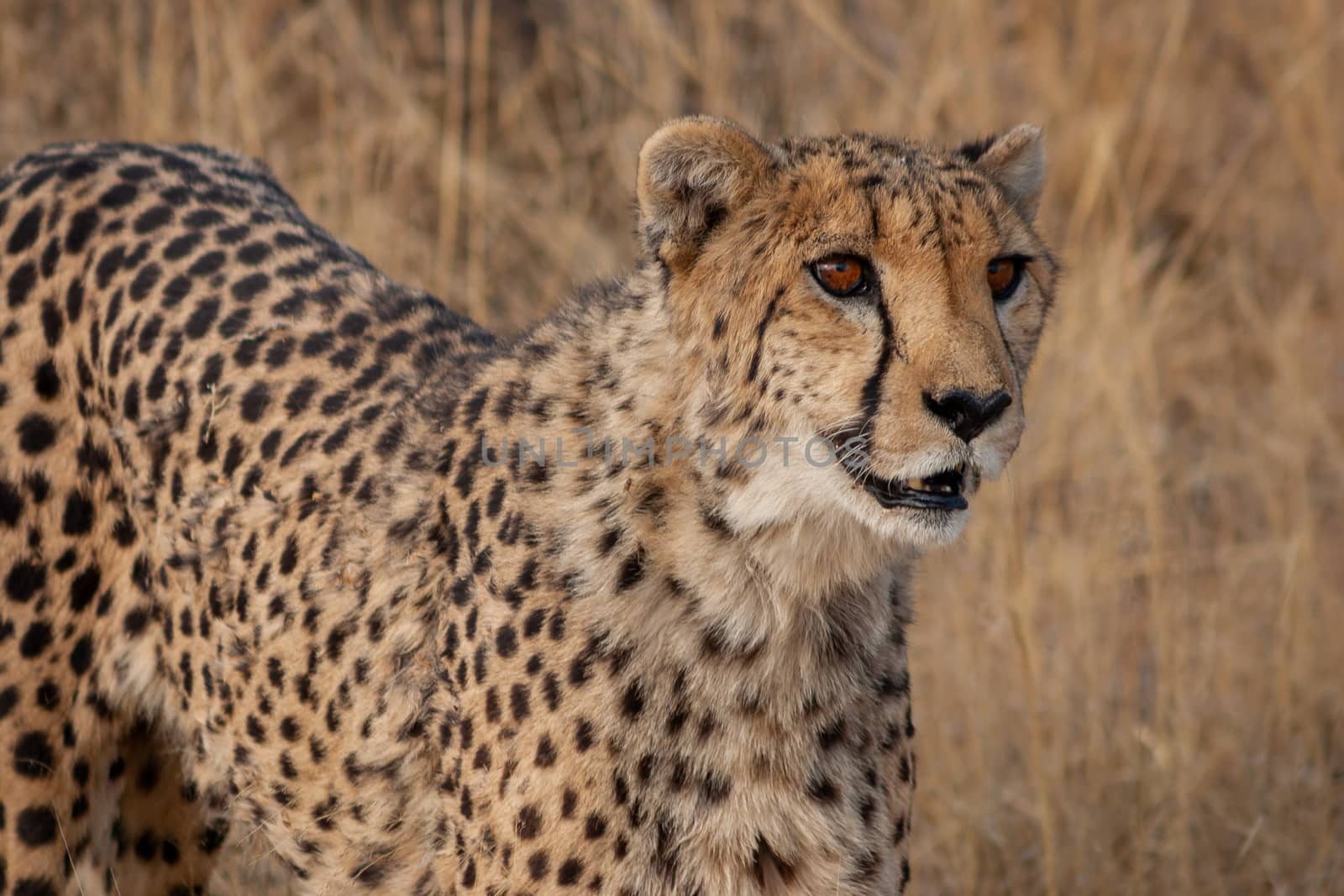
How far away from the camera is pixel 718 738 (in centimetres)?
226

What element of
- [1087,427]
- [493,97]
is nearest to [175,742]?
[1087,427]

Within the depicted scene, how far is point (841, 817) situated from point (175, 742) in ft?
4.11

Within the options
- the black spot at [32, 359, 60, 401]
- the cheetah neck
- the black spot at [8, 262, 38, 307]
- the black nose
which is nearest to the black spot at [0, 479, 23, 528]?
the black spot at [32, 359, 60, 401]

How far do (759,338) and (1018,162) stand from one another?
604 millimetres

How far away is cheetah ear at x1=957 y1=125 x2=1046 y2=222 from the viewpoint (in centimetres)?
246

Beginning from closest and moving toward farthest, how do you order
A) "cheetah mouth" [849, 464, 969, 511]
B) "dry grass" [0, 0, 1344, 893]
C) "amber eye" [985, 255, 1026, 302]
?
"cheetah mouth" [849, 464, 969, 511] → "amber eye" [985, 255, 1026, 302] → "dry grass" [0, 0, 1344, 893]

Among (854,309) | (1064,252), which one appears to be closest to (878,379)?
Answer: (854,309)

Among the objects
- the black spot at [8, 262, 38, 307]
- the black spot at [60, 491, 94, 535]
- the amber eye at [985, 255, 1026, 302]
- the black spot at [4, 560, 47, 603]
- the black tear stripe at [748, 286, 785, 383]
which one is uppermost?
the amber eye at [985, 255, 1026, 302]

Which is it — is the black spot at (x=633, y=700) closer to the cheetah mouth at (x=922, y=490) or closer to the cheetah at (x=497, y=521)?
the cheetah at (x=497, y=521)

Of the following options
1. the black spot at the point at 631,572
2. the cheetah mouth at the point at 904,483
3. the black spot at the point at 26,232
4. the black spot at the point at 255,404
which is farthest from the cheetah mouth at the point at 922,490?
the black spot at the point at 26,232

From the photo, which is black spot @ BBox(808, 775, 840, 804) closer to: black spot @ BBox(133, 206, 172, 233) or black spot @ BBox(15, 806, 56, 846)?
black spot @ BBox(15, 806, 56, 846)

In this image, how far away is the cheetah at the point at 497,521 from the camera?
7.00 ft

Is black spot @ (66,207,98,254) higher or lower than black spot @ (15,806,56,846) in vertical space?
higher

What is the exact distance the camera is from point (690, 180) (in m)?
2.20
